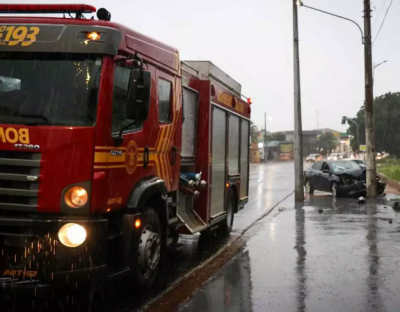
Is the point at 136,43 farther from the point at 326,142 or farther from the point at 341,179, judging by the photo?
the point at 326,142

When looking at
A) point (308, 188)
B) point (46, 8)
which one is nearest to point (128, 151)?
point (46, 8)

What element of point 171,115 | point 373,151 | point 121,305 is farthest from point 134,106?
point 373,151

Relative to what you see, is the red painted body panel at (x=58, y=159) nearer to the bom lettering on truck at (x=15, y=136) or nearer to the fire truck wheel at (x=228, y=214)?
the bom lettering on truck at (x=15, y=136)

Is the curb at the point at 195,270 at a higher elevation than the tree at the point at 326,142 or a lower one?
lower

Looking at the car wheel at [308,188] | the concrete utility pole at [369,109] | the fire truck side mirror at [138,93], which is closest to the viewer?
the fire truck side mirror at [138,93]

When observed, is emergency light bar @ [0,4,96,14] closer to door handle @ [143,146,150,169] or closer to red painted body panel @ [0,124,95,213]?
red painted body panel @ [0,124,95,213]

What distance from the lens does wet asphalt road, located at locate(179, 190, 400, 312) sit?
567 cm

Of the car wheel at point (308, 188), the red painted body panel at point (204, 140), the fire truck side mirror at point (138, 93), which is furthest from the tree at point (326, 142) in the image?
the fire truck side mirror at point (138, 93)

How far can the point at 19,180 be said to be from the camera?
15.9ft

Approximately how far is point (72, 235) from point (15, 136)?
1057 mm

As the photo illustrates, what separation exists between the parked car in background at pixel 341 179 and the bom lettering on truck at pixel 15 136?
1641 cm

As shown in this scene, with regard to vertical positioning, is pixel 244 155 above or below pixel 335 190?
above

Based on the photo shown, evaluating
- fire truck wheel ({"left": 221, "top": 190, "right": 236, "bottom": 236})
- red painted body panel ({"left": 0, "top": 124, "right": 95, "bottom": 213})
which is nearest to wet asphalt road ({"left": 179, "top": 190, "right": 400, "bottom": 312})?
fire truck wheel ({"left": 221, "top": 190, "right": 236, "bottom": 236})

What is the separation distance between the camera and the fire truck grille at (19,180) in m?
4.84
